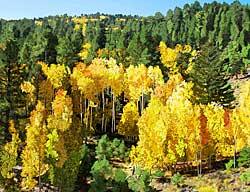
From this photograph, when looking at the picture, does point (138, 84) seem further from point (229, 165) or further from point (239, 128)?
point (229, 165)

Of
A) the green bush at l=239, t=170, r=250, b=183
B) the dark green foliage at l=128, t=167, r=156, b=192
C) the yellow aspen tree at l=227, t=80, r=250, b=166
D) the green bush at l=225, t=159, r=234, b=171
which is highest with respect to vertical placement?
the yellow aspen tree at l=227, t=80, r=250, b=166

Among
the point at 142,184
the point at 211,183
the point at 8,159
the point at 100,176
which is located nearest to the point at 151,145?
the point at 142,184

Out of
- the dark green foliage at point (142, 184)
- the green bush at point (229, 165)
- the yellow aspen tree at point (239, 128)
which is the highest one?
the yellow aspen tree at point (239, 128)

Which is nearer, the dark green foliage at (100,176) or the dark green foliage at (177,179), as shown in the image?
the dark green foliage at (100,176)

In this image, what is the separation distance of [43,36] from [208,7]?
83.3 metres

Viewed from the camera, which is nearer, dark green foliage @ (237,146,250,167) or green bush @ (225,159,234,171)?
dark green foliage @ (237,146,250,167)

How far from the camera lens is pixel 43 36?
7294cm

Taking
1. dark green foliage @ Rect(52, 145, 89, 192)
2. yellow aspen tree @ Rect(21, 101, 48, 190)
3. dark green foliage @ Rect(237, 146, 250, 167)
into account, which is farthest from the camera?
dark green foliage @ Rect(237, 146, 250, 167)

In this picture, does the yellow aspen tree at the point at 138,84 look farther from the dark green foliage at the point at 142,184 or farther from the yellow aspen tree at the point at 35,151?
the yellow aspen tree at the point at 35,151

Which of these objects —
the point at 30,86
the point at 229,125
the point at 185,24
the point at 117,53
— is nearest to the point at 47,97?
the point at 30,86

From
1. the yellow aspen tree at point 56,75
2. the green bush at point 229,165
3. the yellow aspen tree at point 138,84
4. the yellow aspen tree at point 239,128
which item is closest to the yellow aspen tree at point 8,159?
the green bush at point 229,165

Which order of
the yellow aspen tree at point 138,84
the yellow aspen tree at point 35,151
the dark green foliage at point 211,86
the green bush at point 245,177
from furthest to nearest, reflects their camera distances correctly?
the yellow aspen tree at point 138,84 → the dark green foliage at point 211,86 → the green bush at point 245,177 → the yellow aspen tree at point 35,151

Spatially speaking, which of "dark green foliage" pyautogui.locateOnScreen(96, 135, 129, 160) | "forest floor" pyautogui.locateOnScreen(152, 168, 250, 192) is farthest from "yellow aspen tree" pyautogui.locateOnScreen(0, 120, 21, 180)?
"forest floor" pyautogui.locateOnScreen(152, 168, 250, 192)

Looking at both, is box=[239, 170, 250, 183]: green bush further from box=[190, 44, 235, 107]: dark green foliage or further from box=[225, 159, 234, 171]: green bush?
box=[190, 44, 235, 107]: dark green foliage
